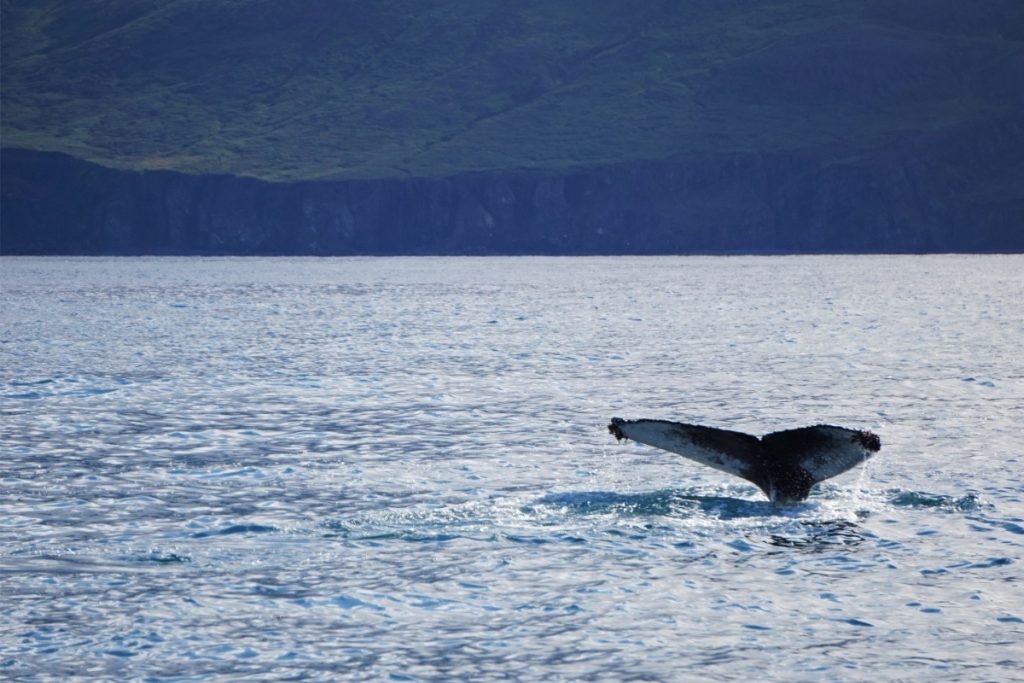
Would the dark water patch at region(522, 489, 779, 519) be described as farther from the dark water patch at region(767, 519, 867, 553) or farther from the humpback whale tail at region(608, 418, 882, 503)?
the dark water patch at region(767, 519, 867, 553)

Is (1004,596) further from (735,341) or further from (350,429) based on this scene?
(735,341)

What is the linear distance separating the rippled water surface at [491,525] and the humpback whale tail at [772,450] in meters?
0.47

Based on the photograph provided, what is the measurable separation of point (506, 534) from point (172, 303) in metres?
76.6

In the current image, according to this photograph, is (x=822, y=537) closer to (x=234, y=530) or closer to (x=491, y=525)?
(x=491, y=525)

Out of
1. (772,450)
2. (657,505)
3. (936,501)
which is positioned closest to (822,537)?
(772,450)

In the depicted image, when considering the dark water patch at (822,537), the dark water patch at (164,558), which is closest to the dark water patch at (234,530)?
the dark water patch at (164,558)

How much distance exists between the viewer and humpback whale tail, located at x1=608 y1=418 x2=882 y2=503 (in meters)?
19.4

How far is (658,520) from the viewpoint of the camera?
19969 mm

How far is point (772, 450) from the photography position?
20422 millimetres

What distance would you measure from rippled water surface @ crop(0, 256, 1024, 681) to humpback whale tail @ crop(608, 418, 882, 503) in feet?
1.53

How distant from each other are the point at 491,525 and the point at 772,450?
4.02 metres

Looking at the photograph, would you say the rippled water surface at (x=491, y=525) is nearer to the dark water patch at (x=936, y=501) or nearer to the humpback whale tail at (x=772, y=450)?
the dark water patch at (x=936, y=501)

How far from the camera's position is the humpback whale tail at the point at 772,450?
63.7 ft

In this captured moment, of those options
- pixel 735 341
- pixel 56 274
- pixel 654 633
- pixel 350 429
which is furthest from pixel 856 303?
pixel 56 274
